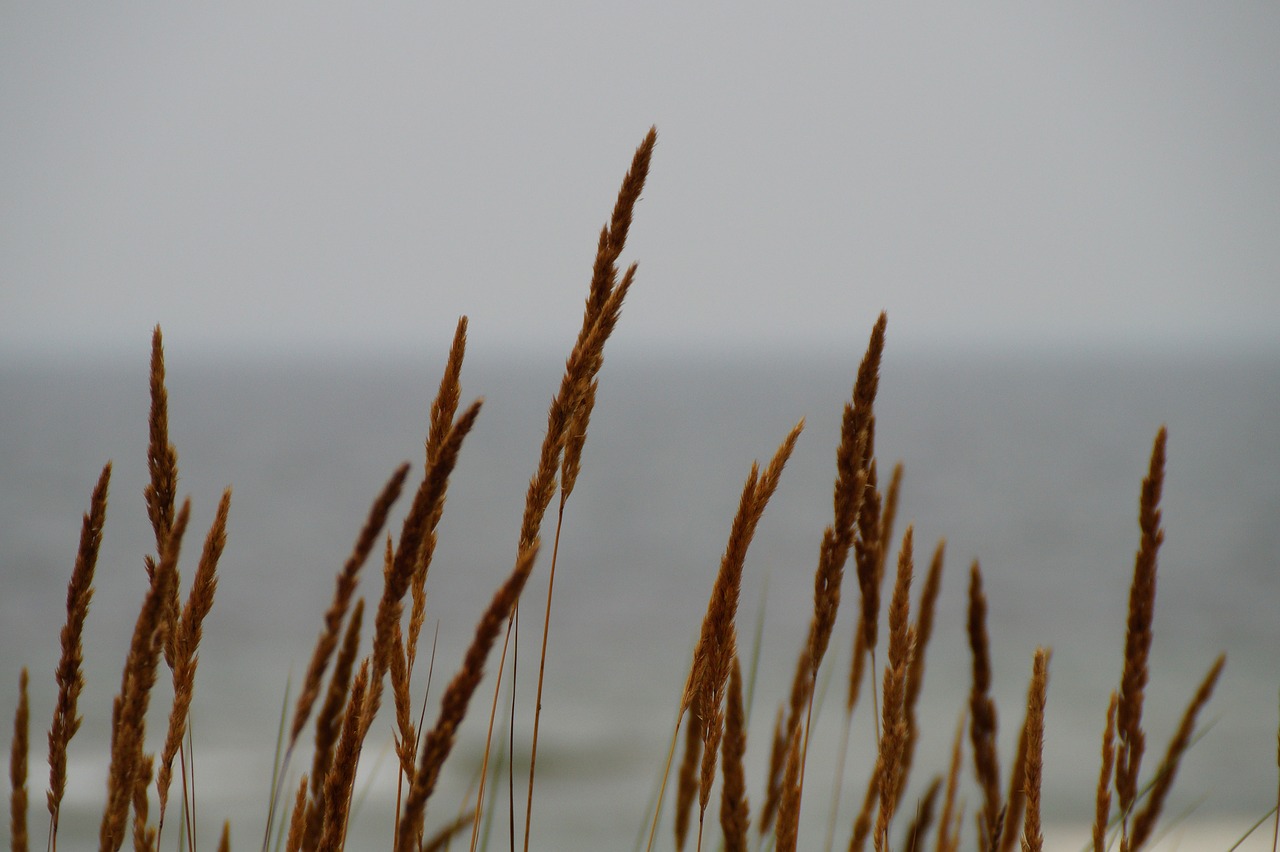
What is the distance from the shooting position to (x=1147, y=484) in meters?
1.07

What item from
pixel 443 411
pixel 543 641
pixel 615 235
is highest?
pixel 615 235

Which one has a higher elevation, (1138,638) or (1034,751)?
(1138,638)

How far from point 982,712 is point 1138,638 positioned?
0.96 feet

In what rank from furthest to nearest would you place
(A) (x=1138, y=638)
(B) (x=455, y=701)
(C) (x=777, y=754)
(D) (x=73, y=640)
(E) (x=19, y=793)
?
(C) (x=777, y=754) < (A) (x=1138, y=638) < (E) (x=19, y=793) < (D) (x=73, y=640) < (B) (x=455, y=701)

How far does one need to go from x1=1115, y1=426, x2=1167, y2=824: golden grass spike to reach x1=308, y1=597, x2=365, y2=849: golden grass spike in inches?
31.5

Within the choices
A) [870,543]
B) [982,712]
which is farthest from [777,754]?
[870,543]

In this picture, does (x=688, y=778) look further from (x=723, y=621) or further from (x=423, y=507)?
(x=423, y=507)

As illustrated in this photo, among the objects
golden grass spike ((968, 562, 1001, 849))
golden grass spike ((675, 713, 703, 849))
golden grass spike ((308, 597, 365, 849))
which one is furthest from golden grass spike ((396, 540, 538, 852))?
golden grass spike ((675, 713, 703, 849))

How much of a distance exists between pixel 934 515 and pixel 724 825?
25.2 metres

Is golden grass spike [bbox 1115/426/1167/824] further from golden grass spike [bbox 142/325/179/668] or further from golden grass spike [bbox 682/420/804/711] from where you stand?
golden grass spike [bbox 142/325/179/668]

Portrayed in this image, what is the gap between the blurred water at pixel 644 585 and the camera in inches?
381

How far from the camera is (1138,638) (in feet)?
3.54

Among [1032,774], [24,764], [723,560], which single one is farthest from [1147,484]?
[24,764]

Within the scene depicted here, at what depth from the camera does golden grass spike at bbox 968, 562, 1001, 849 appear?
1.26m
